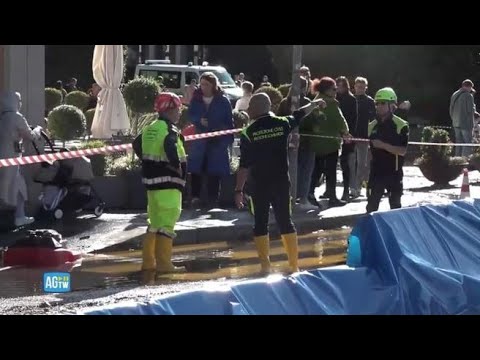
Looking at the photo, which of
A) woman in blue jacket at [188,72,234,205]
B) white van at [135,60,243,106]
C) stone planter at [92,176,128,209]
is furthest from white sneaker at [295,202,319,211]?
white van at [135,60,243,106]

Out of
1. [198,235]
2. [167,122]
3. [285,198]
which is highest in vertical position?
[167,122]

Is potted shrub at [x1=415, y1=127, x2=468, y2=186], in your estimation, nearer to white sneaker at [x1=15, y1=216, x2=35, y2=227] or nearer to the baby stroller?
the baby stroller

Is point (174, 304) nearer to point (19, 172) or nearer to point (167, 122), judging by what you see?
point (167, 122)

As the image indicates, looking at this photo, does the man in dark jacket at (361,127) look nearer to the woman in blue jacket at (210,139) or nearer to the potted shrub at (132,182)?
the woman in blue jacket at (210,139)

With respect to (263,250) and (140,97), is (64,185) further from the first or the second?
(140,97)

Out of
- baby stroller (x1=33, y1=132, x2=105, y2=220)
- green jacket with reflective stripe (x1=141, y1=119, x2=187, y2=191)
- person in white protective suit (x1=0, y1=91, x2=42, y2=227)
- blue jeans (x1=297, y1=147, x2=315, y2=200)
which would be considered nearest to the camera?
green jacket with reflective stripe (x1=141, y1=119, x2=187, y2=191)

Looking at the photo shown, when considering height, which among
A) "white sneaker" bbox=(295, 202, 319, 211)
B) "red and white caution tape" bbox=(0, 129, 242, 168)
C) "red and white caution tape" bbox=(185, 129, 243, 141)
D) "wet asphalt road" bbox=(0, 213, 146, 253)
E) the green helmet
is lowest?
"wet asphalt road" bbox=(0, 213, 146, 253)

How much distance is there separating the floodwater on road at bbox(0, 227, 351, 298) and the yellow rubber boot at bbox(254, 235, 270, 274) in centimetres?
10

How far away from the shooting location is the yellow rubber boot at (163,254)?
35.6ft

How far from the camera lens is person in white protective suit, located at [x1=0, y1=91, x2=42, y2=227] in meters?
13.0

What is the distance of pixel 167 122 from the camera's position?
35.2ft

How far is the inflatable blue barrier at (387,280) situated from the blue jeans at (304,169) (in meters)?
6.49
